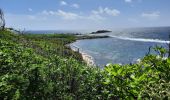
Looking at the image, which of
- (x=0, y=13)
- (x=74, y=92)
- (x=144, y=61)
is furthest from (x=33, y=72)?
(x=0, y=13)

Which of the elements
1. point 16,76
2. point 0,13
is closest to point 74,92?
point 16,76

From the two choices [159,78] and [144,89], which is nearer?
[144,89]

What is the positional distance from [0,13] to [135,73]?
126 feet

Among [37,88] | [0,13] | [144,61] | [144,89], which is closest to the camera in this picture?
[144,89]

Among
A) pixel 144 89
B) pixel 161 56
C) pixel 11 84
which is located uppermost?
pixel 161 56

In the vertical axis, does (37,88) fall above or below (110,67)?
below

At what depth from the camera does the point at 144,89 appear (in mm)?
3846

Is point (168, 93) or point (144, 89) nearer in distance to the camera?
point (168, 93)

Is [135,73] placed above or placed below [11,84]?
above

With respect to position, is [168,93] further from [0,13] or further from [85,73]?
[0,13]

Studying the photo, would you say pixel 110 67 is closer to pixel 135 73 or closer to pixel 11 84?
pixel 135 73

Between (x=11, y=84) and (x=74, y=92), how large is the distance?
2.48m

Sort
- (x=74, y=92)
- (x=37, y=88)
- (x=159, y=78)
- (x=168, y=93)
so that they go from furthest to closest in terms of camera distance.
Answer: (x=74, y=92)
(x=37, y=88)
(x=159, y=78)
(x=168, y=93)

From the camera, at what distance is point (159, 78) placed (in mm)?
4156
